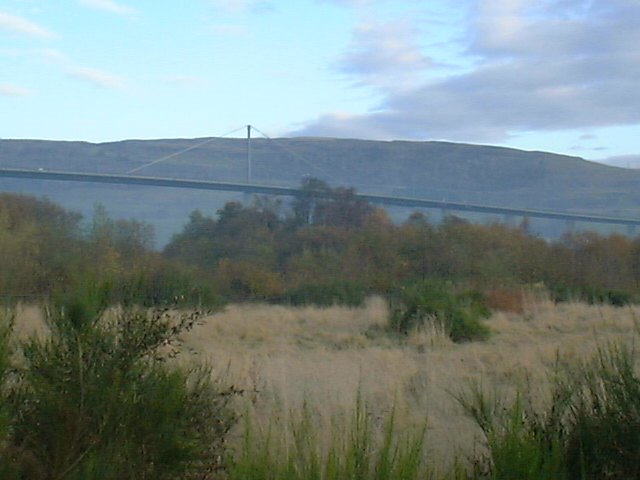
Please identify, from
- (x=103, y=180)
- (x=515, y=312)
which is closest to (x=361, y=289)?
(x=515, y=312)

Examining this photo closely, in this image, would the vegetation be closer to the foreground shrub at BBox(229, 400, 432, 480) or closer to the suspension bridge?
the foreground shrub at BBox(229, 400, 432, 480)

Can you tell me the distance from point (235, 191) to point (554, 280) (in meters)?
24.4

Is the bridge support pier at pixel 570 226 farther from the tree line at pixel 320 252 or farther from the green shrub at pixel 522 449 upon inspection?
the green shrub at pixel 522 449

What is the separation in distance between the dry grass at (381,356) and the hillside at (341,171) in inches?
776

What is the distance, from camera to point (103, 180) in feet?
199

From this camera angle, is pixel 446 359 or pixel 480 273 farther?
pixel 480 273

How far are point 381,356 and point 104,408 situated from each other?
12.1m

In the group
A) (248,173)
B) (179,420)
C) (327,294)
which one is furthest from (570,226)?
(179,420)

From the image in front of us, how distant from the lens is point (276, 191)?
60000 millimetres

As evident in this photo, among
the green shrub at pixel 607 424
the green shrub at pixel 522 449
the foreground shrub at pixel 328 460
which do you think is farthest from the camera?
the green shrub at pixel 607 424

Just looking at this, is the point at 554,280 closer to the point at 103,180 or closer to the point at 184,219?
the point at 184,219

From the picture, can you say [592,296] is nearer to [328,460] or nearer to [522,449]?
[522,449]

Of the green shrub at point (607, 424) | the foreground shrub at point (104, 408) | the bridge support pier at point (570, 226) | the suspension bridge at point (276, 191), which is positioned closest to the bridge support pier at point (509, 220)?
the suspension bridge at point (276, 191)

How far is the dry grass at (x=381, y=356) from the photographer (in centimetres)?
1094
